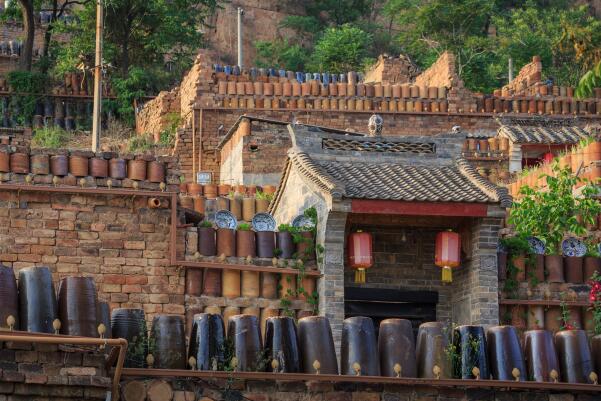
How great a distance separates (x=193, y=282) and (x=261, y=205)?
4.97 meters

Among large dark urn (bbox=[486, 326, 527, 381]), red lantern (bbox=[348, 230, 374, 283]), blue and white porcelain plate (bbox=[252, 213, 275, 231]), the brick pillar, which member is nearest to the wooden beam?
the brick pillar

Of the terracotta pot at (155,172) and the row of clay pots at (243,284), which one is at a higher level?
the terracotta pot at (155,172)

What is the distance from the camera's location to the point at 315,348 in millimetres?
15844

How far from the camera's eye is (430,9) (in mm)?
45125

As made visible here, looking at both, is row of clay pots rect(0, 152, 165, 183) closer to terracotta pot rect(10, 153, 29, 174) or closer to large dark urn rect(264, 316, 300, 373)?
terracotta pot rect(10, 153, 29, 174)

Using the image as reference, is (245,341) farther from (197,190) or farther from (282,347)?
(197,190)

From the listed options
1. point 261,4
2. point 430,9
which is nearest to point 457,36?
point 430,9

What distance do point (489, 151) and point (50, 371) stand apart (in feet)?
64.6

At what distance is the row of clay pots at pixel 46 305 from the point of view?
14461mm

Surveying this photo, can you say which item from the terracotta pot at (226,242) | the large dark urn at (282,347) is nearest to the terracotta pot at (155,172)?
the terracotta pot at (226,242)

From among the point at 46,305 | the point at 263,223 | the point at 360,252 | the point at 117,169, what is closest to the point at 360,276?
the point at 360,252

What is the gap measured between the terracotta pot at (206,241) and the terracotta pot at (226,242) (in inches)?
3.5

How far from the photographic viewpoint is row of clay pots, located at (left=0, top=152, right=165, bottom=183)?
1998cm

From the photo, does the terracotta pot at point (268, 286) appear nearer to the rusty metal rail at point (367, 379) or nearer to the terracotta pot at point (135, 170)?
the terracotta pot at point (135, 170)
